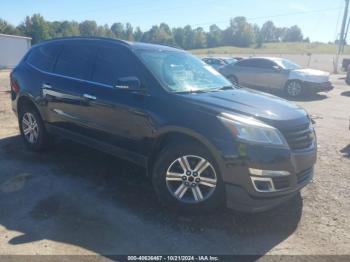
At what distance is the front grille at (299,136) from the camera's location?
360 centimetres

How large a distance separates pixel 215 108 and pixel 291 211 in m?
1.50

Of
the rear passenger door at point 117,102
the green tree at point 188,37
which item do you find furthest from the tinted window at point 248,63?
the green tree at point 188,37

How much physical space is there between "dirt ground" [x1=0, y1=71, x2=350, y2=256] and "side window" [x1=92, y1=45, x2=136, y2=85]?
1.36 m

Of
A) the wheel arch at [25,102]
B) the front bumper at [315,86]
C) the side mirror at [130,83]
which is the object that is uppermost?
the side mirror at [130,83]

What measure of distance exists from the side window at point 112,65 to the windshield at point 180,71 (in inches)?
7.4

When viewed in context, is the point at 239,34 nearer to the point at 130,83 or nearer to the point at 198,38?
the point at 198,38

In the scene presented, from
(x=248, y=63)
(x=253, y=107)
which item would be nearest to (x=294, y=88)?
(x=248, y=63)

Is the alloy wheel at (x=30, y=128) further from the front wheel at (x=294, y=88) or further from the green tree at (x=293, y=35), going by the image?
the green tree at (x=293, y=35)

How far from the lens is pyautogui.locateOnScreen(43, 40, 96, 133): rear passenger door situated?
4.79 metres

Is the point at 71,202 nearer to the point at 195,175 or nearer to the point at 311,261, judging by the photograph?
the point at 195,175

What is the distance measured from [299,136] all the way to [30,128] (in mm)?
4285

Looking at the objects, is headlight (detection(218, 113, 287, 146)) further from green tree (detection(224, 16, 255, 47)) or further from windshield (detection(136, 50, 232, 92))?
green tree (detection(224, 16, 255, 47))

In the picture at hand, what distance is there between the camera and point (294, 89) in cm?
1370

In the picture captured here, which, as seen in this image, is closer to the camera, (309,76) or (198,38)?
(309,76)
